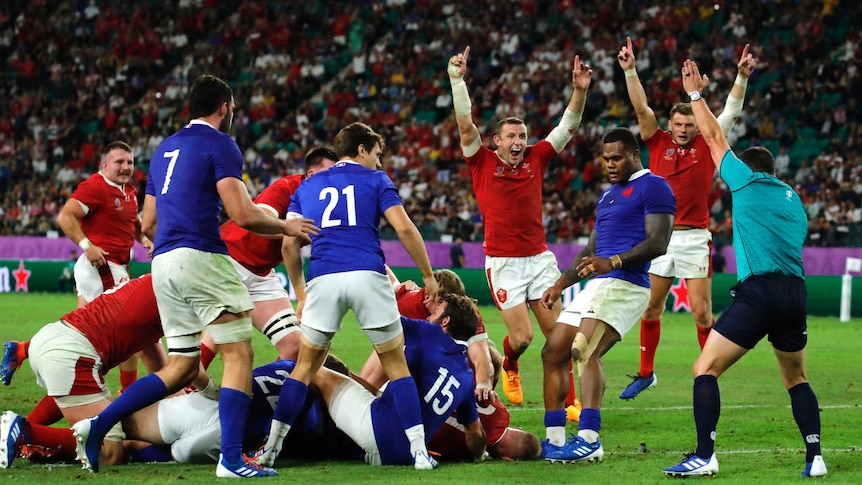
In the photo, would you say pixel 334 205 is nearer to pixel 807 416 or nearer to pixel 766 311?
pixel 766 311

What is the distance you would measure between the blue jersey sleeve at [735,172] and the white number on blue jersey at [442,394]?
240 cm

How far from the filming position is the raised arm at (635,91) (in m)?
10.3

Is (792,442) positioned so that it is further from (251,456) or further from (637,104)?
(251,456)

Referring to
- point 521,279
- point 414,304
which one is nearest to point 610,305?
point 414,304

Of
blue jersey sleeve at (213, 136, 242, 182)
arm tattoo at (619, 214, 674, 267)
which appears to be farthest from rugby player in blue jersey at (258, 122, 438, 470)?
arm tattoo at (619, 214, 674, 267)

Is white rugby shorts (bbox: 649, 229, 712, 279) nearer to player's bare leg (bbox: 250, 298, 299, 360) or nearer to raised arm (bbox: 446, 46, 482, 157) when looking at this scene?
raised arm (bbox: 446, 46, 482, 157)

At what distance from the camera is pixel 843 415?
1042 cm

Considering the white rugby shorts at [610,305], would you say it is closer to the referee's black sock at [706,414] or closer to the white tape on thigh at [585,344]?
the white tape on thigh at [585,344]

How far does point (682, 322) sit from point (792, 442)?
12720 mm

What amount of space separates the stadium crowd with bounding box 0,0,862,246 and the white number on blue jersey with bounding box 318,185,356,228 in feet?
60.9

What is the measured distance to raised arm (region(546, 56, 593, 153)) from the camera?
10438 mm

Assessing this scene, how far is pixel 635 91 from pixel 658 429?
3.38 meters

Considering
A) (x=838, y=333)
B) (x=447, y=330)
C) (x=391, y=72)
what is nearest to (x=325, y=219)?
(x=447, y=330)

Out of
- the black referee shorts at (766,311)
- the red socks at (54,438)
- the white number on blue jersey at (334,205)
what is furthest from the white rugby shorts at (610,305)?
the red socks at (54,438)
